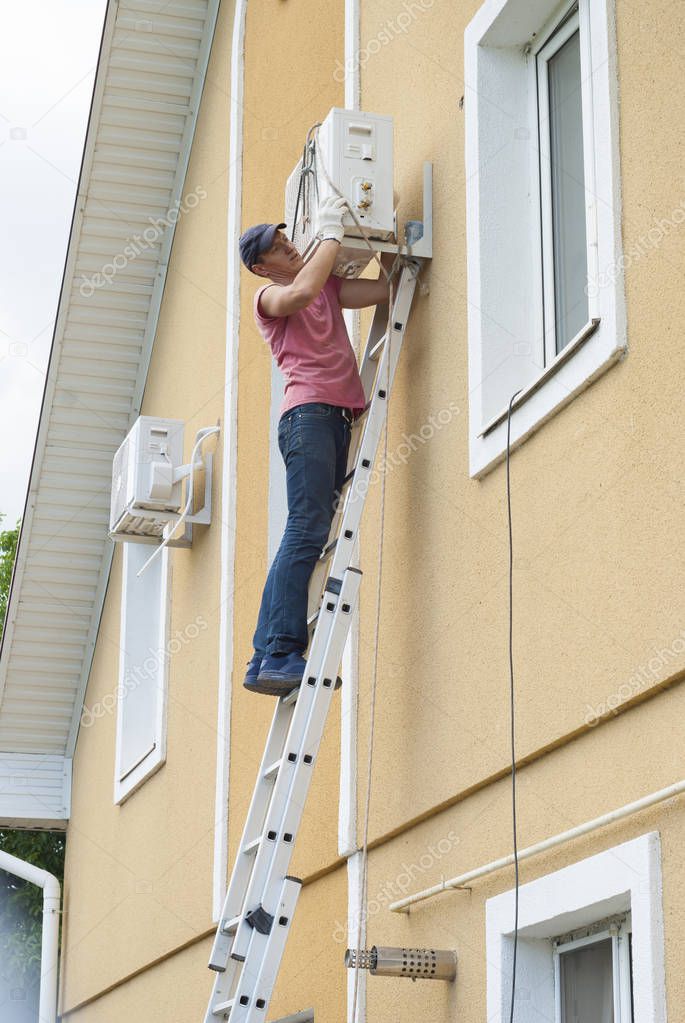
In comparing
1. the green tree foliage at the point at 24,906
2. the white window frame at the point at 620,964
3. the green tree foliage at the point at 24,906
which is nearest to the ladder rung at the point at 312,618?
the white window frame at the point at 620,964

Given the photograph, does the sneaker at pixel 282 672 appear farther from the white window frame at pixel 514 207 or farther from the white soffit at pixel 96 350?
the white soffit at pixel 96 350

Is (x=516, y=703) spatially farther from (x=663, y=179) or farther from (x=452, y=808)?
(x=663, y=179)

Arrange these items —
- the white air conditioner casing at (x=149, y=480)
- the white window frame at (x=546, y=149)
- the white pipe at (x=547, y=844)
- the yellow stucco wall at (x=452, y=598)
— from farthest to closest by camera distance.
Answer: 1. the white air conditioner casing at (x=149, y=480)
2. the white window frame at (x=546, y=149)
3. the yellow stucco wall at (x=452, y=598)
4. the white pipe at (x=547, y=844)

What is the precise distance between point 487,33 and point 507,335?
3.81 feet

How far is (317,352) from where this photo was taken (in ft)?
19.7

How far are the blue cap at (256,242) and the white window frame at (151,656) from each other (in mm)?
4343

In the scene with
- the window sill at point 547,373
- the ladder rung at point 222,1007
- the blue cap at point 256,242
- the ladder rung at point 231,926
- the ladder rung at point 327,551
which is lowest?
the ladder rung at point 222,1007

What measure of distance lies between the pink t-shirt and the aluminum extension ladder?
116mm

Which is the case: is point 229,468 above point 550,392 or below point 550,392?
above

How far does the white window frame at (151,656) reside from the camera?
9906 millimetres

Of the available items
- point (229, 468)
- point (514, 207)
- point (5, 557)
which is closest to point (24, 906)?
point (5, 557)

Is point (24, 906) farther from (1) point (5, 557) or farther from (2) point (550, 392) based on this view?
(2) point (550, 392)

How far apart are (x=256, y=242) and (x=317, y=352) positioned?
0.51 meters

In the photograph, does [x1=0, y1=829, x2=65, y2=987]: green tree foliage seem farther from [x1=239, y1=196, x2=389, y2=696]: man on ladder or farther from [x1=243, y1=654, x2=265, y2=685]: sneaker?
[x1=239, y1=196, x2=389, y2=696]: man on ladder
